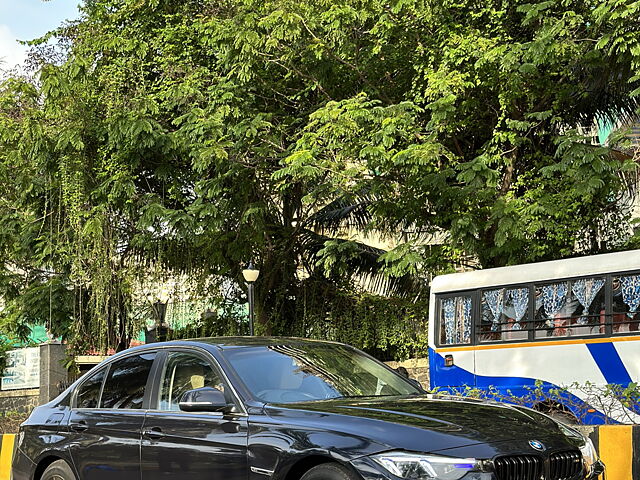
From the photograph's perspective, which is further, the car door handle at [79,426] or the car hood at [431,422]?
the car door handle at [79,426]

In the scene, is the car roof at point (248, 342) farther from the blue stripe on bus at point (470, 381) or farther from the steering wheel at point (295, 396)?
the blue stripe on bus at point (470, 381)

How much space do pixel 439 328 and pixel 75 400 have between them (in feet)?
39.5

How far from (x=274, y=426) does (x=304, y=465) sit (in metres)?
0.33

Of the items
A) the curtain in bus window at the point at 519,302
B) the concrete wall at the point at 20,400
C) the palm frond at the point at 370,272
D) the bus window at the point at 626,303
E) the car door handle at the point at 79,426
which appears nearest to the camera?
the car door handle at the point at 79,426

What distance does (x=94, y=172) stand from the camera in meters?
24.8

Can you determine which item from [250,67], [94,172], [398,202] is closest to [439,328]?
[398,202]

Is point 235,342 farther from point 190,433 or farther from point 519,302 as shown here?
point 519,302

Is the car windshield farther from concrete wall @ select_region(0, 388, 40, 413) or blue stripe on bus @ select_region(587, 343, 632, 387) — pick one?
concrete wall @ select_region(0, 388, 40, 413)

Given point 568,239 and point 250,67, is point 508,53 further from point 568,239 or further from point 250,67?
point 250,67

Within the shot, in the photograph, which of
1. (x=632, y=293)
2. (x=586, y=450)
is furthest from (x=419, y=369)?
(x=586, y=450)

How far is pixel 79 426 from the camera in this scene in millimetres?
7645

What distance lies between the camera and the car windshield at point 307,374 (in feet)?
21.6

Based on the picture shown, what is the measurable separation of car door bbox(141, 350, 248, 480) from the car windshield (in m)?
0.21

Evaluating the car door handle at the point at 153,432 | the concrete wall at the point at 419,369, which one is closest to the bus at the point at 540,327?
the concrete wall at the point at 419,369
